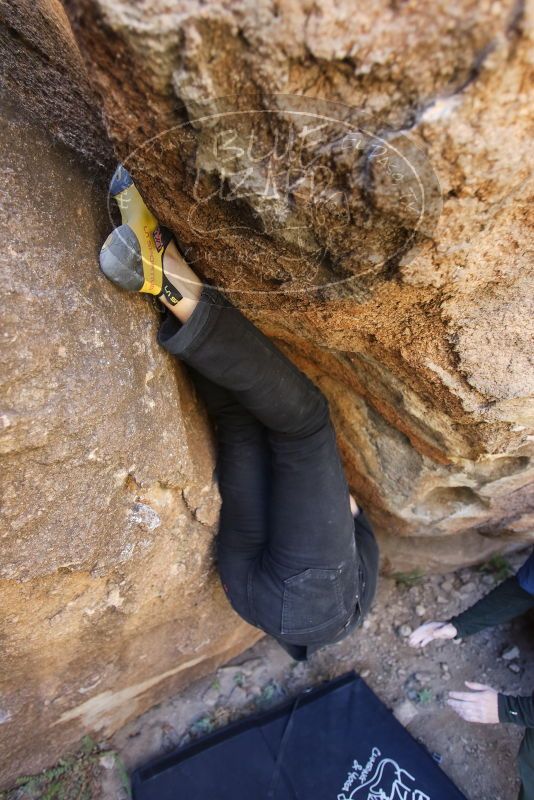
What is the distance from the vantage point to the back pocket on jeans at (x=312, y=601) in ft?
3.94

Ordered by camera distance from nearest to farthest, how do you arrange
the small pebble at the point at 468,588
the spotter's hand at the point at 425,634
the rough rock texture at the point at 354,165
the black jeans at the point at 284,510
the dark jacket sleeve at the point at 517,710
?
the rough rock texture at the point at 354,165 → the black jeans at the point at 284,510 → the dark jacket sleeve at the point at 517,710 → the spotter's hand at the point at 425,634 → the small pebble at the point at 468,588

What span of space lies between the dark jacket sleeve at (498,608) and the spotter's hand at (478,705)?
0.18m

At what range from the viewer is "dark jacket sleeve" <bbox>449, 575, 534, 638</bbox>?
57.8 inches

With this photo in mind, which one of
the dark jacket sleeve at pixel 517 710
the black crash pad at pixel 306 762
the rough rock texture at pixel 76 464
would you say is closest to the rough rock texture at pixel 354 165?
the rough rock texture at pixel 76 464

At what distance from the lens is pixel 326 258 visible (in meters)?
0.70

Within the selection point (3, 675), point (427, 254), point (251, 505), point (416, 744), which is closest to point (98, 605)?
point (3, 675)

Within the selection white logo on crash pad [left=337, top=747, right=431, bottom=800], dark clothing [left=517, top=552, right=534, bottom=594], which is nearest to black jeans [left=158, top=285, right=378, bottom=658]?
dark clothing [left=517, top=552, right=534, bottom=594]

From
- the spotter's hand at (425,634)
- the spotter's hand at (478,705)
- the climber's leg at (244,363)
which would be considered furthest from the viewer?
the spotter's hand at (425,634)

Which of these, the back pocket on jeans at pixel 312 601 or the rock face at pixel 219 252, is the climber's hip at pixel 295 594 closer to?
the back pocket on jeans at pixel 312 601

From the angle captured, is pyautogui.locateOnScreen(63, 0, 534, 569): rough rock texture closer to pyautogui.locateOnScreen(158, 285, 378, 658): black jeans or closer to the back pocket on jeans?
pyautogui.locateOnScreen(158, 285, 378, 658): black jeans

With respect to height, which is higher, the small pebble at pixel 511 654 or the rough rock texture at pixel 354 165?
the rough rock texture at pixel 354 165

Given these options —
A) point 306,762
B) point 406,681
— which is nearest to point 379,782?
point 306,762

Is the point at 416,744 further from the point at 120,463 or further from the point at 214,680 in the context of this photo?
the point at 120,463

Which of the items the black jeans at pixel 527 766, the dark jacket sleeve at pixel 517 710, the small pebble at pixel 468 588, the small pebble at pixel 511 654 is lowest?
the small pebble at pixel 511 654
